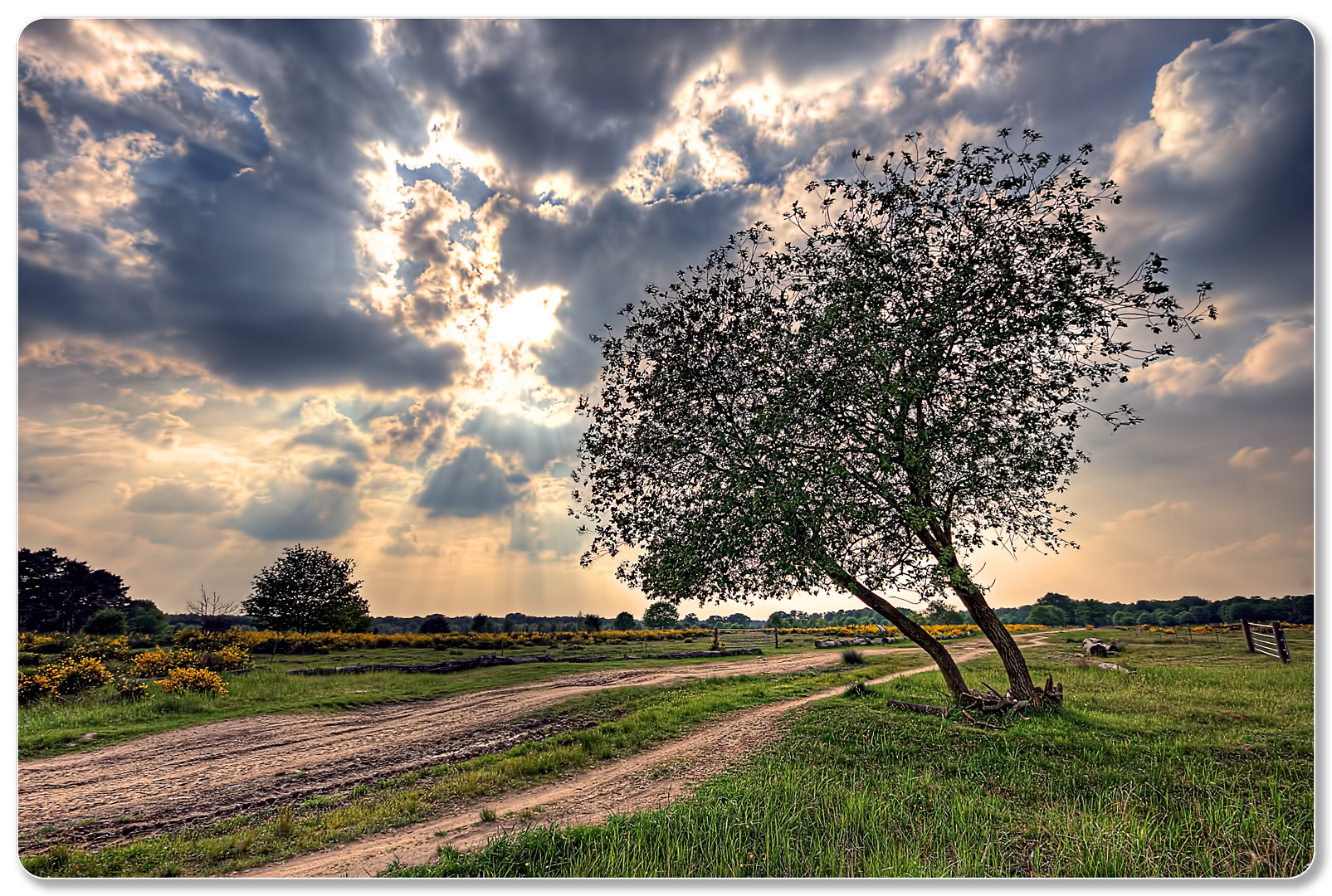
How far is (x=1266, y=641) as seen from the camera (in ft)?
75.0

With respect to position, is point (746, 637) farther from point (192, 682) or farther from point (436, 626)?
point (192, 682)

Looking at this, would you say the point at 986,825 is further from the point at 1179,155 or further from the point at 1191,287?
the point at 1179,155

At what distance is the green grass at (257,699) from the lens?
1388 centimetres

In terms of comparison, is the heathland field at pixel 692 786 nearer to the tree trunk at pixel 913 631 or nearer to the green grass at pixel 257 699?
the green grass at pixel 257 699

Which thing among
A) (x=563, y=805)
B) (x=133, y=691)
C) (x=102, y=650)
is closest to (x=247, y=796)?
(x=563, y=805)

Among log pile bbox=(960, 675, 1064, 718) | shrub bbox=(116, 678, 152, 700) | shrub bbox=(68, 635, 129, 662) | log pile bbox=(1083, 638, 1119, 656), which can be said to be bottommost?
log pile bbox=(1083, 638, 1119, 656)

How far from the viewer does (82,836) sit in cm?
759

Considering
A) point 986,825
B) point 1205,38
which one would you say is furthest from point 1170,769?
point 1205,38

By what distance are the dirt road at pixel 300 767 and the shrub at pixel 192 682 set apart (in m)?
4.00

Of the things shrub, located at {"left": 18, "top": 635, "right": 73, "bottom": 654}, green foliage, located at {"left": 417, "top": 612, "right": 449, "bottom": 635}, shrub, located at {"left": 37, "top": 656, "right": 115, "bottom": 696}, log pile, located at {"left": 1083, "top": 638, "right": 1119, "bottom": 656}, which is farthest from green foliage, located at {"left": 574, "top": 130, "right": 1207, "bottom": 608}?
green foliage, located at {"left": 417, "top": 612, "right": 449, "bottom": 635}

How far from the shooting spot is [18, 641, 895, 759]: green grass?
13875 mm

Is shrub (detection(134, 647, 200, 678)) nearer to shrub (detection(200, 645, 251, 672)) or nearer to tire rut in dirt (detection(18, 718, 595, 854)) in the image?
shrub (detection(200, 645, 251, 672))

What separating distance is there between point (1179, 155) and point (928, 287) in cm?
402

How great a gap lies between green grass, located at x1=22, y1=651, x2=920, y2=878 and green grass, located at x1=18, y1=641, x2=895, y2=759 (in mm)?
8435
